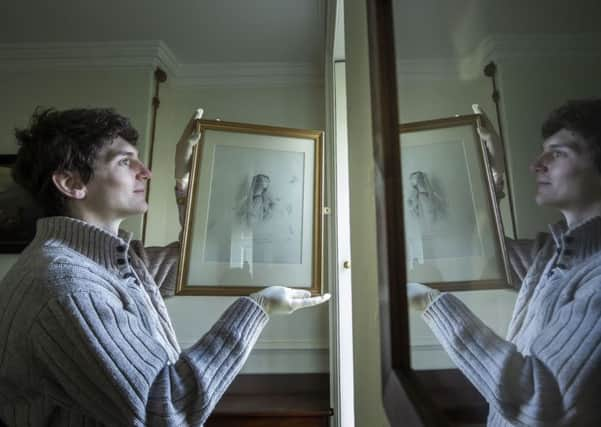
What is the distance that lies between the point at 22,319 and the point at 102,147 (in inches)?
19.3

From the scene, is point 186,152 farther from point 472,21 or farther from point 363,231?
point 472,21

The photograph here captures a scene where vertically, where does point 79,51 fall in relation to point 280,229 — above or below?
above

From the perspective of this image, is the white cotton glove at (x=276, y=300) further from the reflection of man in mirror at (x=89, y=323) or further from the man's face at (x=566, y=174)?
the man's face at (x=566, y=174)

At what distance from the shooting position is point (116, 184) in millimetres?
977

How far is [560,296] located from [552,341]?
15 mm

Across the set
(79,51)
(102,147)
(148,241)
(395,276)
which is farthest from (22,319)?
(79,51)

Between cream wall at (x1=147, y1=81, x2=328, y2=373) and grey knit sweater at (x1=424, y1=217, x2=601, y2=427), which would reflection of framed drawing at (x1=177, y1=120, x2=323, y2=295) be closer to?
cream wall at (x1=147, y1=81, x2=328, y2=373)

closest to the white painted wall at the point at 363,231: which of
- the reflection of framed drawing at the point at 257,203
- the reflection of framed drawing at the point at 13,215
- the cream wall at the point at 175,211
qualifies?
the reflection of framed drawing at the point at 257,203

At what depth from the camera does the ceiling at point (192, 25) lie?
1.74 meters

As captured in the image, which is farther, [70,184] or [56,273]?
[70,184]

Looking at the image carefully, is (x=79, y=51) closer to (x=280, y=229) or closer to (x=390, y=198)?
(x=280, y=229)

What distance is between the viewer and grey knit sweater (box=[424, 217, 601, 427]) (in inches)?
3.9

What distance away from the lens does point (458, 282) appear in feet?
0.75

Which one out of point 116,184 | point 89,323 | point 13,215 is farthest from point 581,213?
point 13,215
